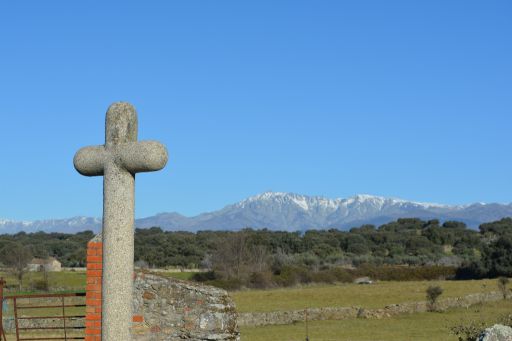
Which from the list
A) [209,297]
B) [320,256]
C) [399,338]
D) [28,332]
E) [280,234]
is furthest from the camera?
[280,234]

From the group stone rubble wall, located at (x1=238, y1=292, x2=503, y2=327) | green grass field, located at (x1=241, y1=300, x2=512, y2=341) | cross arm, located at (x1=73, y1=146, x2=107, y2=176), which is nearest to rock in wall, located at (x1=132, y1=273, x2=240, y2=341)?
cross arm, located at (x1=73, y1=146, x2=107, y2=176)

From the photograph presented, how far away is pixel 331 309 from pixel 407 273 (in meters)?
26.7

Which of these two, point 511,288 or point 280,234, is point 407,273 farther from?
point 280,234

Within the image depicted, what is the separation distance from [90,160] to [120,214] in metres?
0.60

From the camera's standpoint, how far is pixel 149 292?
11.1 m

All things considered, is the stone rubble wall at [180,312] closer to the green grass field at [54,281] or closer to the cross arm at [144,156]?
the cross arm at [144,156]

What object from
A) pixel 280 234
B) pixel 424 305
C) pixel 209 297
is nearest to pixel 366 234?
pixel 280 234

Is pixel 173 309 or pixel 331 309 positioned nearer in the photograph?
pixel 173 309

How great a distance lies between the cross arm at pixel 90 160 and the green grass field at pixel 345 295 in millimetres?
34996

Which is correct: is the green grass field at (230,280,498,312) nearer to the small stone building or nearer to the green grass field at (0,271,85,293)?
the green grass field at (0,271,85,293)

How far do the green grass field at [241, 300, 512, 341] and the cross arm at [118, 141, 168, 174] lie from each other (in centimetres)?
2173

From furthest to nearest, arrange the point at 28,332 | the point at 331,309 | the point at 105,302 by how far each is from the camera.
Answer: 1. the point at 331,309
2. the point at 28,332
3. the point at 105,302

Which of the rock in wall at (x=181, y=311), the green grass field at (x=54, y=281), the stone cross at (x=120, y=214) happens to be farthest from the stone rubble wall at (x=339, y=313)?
the stone cross at (x=120, y=214)

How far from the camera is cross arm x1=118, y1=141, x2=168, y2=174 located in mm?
5723
